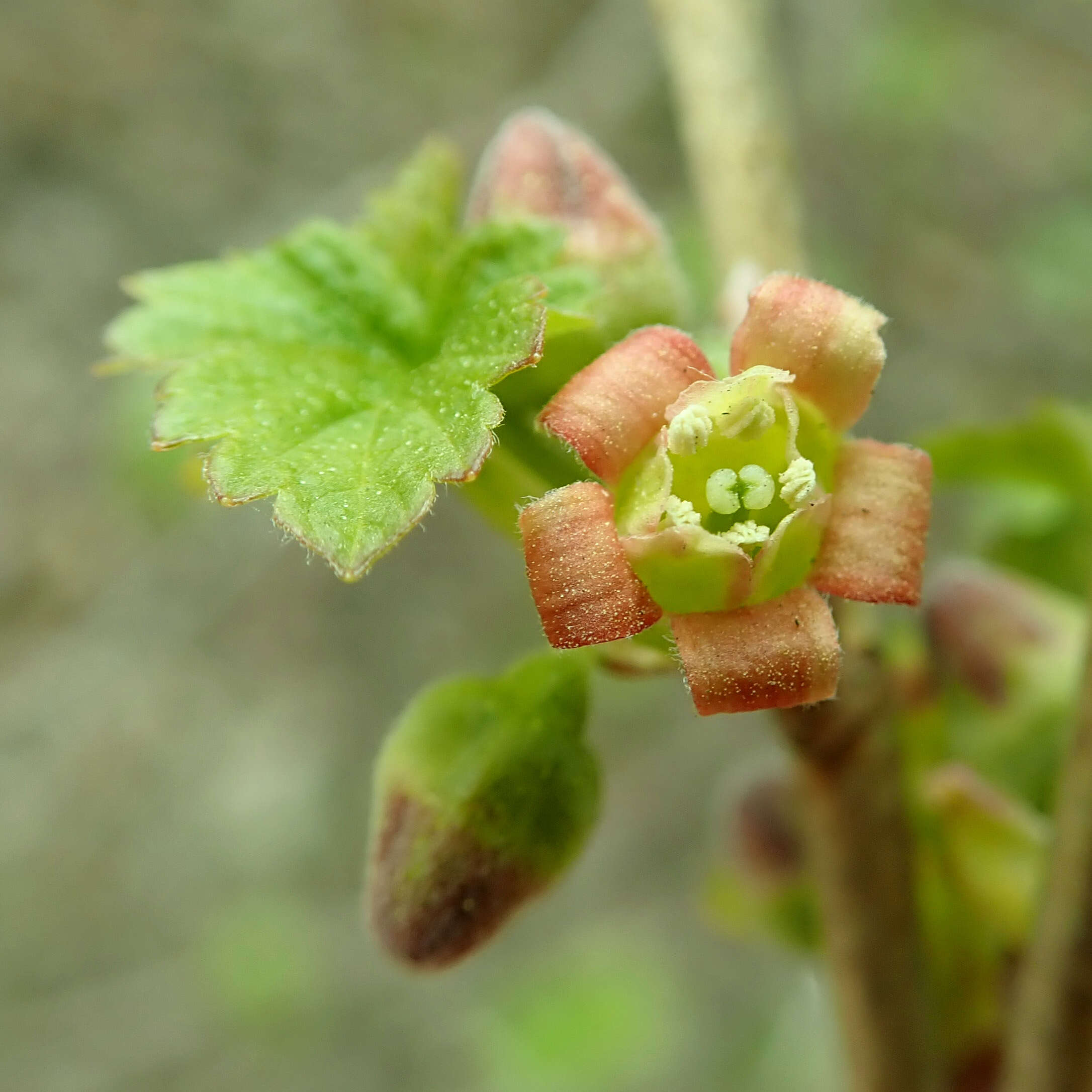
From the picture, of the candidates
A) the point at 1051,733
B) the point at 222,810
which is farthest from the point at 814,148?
the point at 1051,733

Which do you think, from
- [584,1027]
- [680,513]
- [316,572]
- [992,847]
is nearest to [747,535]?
[680,513]

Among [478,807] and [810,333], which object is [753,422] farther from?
[478,807]

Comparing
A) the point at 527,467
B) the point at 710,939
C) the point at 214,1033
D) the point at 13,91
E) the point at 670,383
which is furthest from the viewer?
the point at 710,939

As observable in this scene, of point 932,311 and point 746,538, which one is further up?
point 746,538

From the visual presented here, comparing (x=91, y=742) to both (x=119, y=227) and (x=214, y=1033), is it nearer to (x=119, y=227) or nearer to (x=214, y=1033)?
(x=214, y=1033)

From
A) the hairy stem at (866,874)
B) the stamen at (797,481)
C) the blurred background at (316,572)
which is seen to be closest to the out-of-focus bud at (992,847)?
the hairy stem at (866,874)

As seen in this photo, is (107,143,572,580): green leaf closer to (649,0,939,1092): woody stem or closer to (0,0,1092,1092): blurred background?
(649,0,939,1092): woody stem
